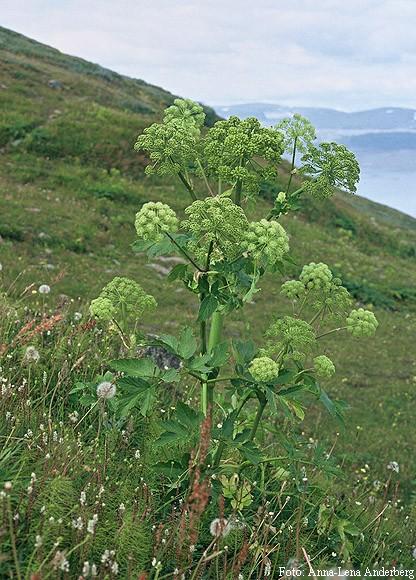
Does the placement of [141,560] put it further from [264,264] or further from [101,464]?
[264,264]

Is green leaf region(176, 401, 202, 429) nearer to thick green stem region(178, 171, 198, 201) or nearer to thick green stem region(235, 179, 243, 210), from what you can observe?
thick green stem region(178, 171, 198, 201)

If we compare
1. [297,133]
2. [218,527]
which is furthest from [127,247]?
[218,527]

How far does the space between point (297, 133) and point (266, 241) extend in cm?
114

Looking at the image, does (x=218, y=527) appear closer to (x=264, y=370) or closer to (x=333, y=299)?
(x=264, y=370)

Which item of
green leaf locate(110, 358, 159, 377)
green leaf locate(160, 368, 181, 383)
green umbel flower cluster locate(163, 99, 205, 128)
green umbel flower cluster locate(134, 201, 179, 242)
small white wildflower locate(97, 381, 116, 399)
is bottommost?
small white wildflower locate(97, 381, 116, 399)

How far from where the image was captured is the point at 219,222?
13.9 feet

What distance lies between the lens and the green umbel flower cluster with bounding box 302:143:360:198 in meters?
4.97

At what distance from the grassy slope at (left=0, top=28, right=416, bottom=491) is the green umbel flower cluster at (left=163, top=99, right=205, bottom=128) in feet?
23.0

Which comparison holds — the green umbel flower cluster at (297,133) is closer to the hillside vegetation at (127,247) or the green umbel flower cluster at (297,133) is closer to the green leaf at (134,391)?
the green leaf at (134,391)

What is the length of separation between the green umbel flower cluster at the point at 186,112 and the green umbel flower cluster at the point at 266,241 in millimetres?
1213

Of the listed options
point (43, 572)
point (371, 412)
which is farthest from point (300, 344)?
point (371, 412)

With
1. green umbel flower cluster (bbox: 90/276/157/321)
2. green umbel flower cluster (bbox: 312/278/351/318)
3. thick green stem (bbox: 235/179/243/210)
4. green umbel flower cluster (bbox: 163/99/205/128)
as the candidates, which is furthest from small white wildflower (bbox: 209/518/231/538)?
green umbel flower cluster (bbox: 163/99/205/128)

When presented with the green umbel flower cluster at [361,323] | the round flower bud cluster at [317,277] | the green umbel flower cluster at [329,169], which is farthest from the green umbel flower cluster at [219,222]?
the green umbel flower cluster at [361,323]

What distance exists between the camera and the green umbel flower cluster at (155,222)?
4332 mm
